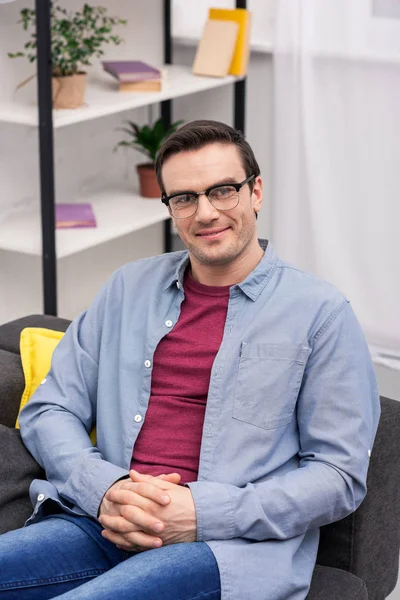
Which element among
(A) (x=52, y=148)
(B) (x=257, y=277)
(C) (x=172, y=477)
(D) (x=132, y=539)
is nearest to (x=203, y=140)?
(B) (x=257, y=277)

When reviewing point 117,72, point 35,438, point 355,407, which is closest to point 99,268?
point 117,72

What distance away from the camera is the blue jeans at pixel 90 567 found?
59.6 inches

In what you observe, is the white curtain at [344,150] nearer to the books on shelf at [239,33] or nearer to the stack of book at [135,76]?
the books on shelf at [239,33]

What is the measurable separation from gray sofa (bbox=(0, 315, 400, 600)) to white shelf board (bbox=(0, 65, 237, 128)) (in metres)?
1.32

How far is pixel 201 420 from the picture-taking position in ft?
5.73

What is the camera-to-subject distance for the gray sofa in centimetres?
168

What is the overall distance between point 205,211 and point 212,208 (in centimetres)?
1

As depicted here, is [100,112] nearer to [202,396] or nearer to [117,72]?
[117,72]

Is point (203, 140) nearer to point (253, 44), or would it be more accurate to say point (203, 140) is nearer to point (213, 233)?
point (213, 233)

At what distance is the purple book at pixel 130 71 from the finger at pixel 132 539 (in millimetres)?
1976

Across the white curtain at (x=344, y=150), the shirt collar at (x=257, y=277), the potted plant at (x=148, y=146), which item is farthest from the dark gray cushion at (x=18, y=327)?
the white curtain at (x=344, y=150)

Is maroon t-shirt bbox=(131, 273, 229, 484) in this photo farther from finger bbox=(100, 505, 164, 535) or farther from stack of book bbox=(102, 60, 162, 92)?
stack of book bbox=(102, 60, 162, 92)

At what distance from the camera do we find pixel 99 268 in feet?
12.5

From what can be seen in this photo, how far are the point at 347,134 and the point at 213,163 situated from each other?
1.83 metres
